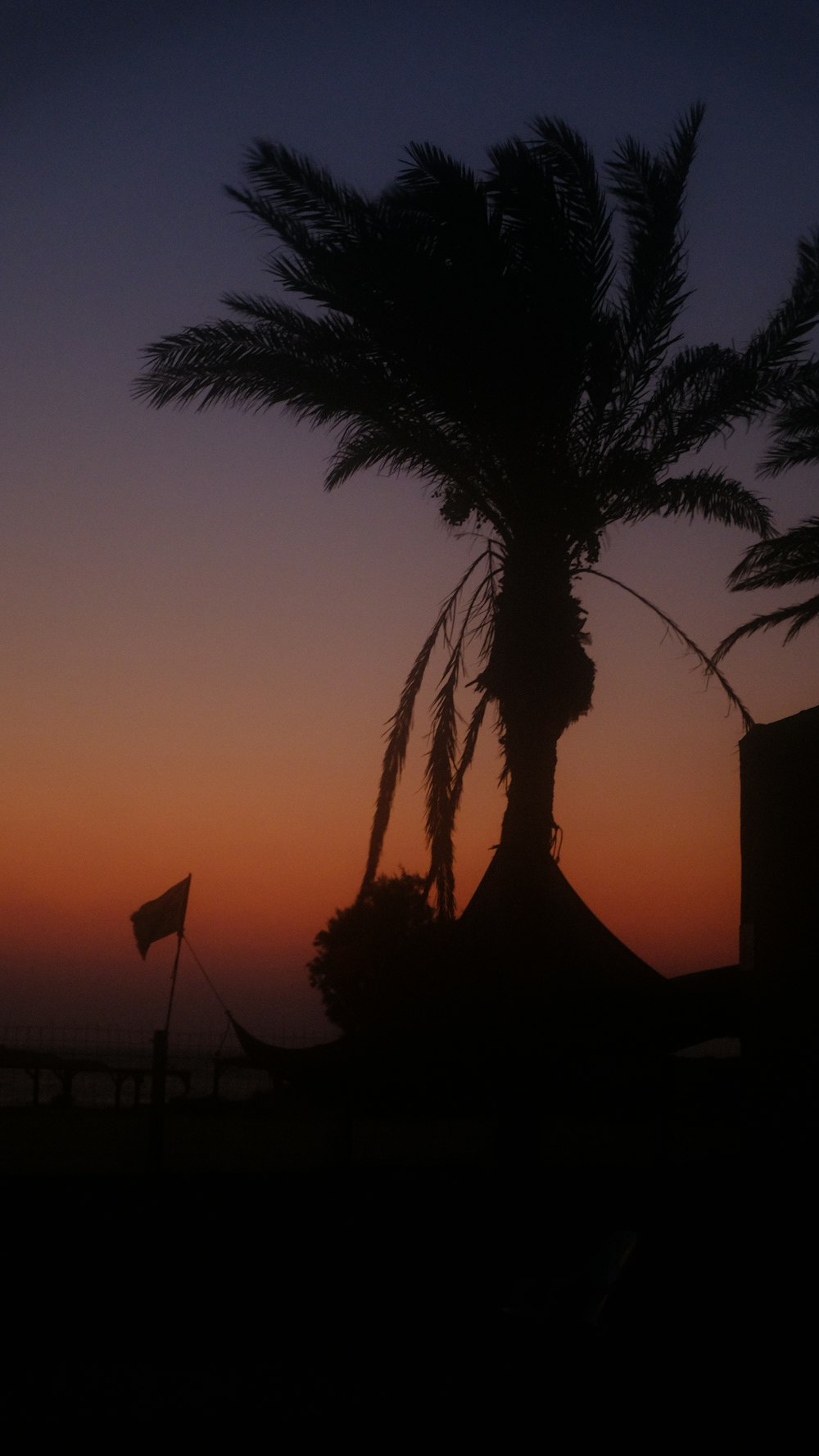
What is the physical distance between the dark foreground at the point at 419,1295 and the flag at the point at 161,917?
235cm

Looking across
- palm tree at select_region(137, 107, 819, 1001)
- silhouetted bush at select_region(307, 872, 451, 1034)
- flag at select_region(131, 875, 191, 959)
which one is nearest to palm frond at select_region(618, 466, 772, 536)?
palm tree at select_region(137, 107, 819, 1001)

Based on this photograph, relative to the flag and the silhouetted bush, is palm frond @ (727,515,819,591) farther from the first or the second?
the silhouetted bush

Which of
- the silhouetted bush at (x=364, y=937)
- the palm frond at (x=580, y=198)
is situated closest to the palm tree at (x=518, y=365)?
the palm frond at (x=580, y=198)

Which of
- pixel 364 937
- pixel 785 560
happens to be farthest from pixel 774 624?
pixel 364 937

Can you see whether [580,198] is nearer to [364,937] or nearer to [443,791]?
[443,791]

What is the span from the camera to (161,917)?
1404 centimetres

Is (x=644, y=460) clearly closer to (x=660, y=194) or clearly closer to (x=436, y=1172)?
(x=660, y=194)

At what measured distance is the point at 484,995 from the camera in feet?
40.4

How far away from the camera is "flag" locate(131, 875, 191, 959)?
13898mm

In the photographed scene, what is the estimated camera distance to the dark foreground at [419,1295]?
6.46 metres

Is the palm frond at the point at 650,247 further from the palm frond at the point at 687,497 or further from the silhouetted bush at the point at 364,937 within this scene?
the silhouetted bush at the point at 364,937

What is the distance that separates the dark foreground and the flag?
92.5 inches

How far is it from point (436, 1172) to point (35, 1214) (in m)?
3.65

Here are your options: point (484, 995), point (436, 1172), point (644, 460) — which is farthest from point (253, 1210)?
point (644, 460)
